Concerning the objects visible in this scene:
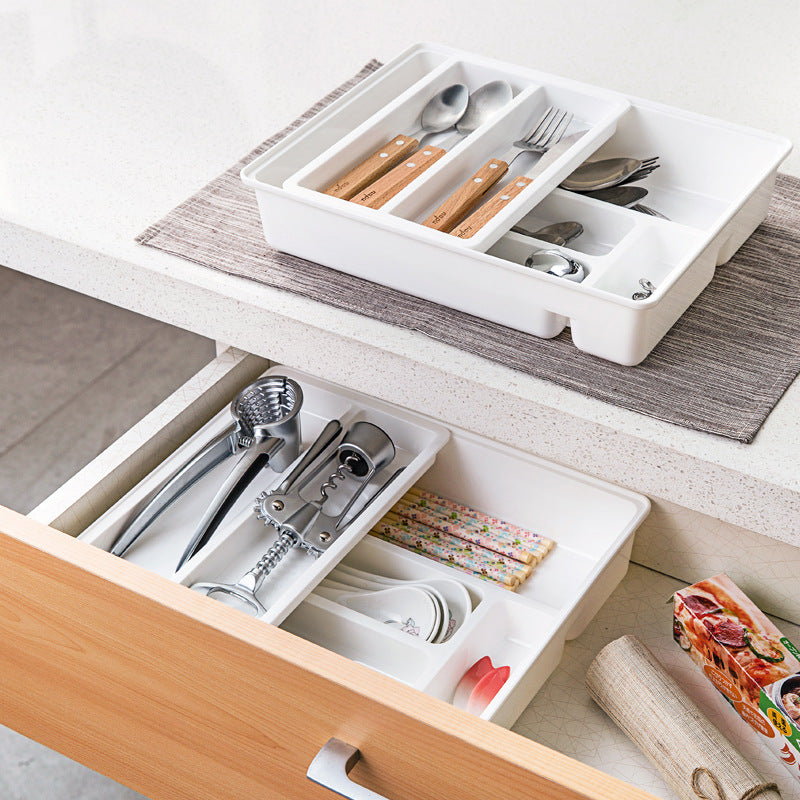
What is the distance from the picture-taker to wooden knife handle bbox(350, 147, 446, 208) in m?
0.89

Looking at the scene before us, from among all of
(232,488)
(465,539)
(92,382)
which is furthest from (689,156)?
(92,382)

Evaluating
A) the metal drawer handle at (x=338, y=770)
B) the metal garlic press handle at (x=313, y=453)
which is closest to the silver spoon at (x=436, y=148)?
the metal garlic press handle at (x=313, y=453)

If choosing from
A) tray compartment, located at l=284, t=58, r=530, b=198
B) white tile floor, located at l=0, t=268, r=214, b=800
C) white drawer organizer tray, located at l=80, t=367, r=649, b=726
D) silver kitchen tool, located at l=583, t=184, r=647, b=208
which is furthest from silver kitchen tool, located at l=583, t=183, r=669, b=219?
white tile floor, located at l=0, t=268, r=214, b=800

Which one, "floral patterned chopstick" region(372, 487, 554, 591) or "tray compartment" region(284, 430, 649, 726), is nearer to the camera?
"tray compartment" region(284, 430, 649, 726)

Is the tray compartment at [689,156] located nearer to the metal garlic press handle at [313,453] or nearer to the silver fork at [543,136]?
the silver fork at [543,136]

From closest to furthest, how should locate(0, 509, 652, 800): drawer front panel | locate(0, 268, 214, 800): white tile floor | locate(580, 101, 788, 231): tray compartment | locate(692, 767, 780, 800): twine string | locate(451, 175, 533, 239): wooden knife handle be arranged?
locate(0, 509, 652, 800): drawer front panel → locate(692, 767, 780, 800): twine string → locate(451, 175, 533, 239): wooden knife handle → locate(580, 101, 788, 231): tray compartment → locate(0, 268, 214, 800): white tile floor

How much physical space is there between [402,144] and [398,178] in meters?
0.07

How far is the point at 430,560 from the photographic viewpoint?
94 cm

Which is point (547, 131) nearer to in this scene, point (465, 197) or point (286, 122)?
point (465, 197)

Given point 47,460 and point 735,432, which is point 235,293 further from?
point 47,460

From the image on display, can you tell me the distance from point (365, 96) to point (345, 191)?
155 millimetres

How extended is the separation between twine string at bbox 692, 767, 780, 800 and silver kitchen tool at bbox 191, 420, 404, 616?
33cm

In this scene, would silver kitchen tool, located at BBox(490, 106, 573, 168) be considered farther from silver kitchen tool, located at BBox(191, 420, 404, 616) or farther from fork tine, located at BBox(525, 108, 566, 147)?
silver kitchen tool, located at BBox(191, 420, 404, 616)

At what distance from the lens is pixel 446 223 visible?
868 millimetres
